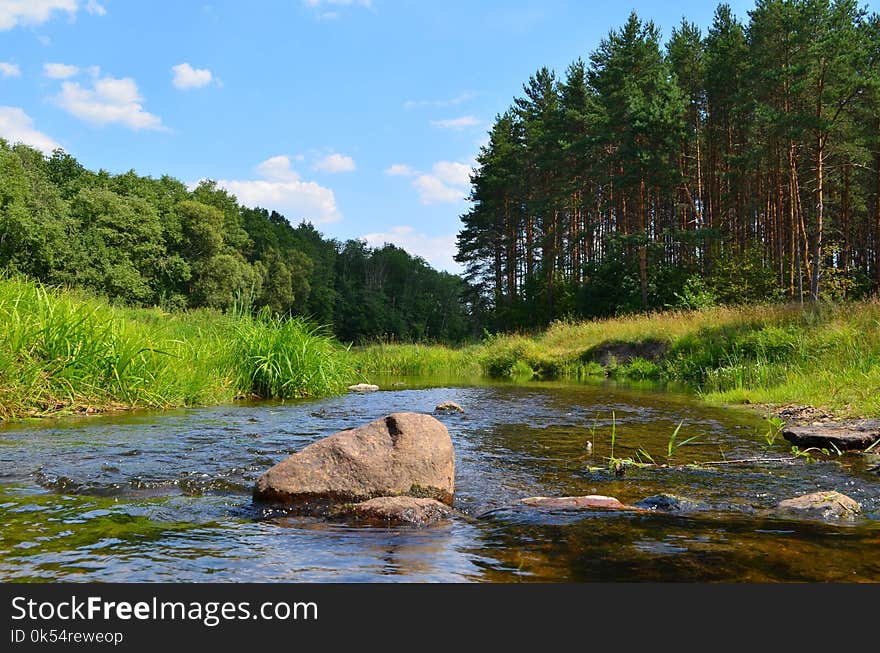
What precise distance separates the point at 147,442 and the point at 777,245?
3815 centimetres

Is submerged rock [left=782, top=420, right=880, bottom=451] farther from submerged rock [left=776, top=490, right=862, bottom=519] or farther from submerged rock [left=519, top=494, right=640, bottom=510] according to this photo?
submerged rock [left=519, top=494, right=640, bottom=510]

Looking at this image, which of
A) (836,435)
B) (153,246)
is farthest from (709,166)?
(153,246)

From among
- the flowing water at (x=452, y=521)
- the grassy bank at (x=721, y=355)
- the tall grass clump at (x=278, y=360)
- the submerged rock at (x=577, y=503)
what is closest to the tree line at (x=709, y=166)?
the grassy bank at (x=721, y=355)

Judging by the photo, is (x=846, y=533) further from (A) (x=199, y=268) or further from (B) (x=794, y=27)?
(A) (x=199, y=268)

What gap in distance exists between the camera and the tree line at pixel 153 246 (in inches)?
1583

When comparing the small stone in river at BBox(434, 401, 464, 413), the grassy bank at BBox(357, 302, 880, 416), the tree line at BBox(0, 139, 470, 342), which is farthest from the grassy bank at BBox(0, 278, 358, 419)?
the grassy bank at BBox(357, 302, 880, 416)

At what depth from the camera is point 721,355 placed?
17172 millimetres

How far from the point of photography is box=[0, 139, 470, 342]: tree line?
4022cm

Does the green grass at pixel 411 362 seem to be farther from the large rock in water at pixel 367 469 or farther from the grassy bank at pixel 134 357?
the large rock in water at pixel 367 469

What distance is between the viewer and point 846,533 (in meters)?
3.68

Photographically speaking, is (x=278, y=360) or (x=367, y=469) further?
(x=278, y=360)

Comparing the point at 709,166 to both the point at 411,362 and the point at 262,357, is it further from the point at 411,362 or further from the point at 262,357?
the point at 262,357

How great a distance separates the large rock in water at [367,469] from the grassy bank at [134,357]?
569 centimetres

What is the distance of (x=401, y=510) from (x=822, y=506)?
2.70m
